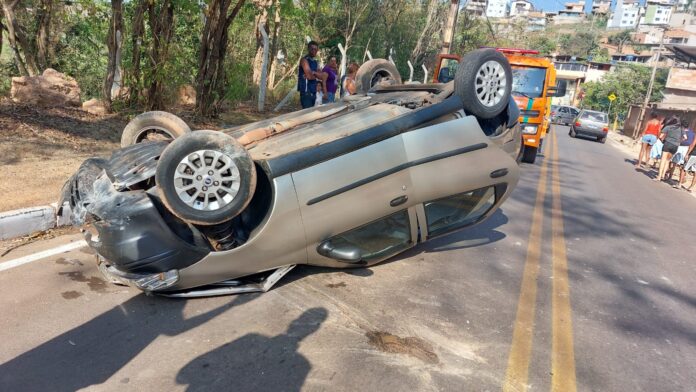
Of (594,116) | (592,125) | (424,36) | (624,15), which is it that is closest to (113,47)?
(592,125)

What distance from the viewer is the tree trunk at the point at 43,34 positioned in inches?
465

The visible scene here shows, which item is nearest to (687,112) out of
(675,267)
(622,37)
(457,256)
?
(675,267)

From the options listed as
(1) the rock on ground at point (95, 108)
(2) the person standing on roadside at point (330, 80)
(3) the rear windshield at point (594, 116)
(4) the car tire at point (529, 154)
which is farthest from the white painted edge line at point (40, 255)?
(3) the rear windshield at point (594, 116)

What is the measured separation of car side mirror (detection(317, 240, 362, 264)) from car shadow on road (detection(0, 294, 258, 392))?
0.68 meters

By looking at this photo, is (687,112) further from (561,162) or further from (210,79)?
(210,79)

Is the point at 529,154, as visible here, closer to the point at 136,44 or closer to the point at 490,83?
the point at 490,83

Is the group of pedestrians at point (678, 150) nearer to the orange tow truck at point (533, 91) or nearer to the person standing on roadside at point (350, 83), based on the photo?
the orange tow truck at point (533, 91)

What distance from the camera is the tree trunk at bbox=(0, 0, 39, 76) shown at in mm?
10224

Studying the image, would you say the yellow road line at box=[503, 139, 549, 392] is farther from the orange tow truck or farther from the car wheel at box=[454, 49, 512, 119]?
the orange tow truck

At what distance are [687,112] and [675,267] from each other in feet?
88.4

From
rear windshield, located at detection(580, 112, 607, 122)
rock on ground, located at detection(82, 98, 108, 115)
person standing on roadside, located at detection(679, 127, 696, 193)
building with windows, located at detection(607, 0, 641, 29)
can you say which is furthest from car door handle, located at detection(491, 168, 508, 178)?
building with windows, located at detection(607, 0, 641, 29)

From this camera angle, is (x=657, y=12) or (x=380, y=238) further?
(x=657, y=12)

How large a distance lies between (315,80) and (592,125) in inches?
677

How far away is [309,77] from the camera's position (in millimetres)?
10086
